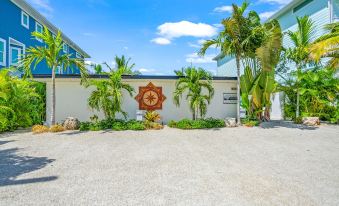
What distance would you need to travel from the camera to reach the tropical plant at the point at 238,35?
12823mm

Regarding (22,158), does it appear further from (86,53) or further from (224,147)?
(86,53)

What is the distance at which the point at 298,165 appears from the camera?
6.19m

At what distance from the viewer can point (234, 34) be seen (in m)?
13.0

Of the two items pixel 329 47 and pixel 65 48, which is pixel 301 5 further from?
pixel 65 48

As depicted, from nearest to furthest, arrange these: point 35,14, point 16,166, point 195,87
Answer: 1. point 16,166
2. point 195,87
3. point 35,14

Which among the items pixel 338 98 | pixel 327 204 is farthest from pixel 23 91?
pixel 338 98

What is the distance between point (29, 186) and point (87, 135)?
598 cm

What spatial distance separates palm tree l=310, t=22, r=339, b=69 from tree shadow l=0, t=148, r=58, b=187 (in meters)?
11.5

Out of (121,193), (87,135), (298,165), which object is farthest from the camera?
(87,135)

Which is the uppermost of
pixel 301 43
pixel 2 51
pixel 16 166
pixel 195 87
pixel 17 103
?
pixel 301 43

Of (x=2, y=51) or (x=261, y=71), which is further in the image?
(x=2, y=51)

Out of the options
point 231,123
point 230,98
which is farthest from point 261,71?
point 231,123

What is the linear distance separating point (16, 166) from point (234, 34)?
35.6 feet

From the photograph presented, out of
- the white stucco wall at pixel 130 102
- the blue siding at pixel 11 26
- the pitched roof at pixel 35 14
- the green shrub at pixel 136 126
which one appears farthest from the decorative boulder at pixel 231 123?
the pitched roof at pixel 35 14
